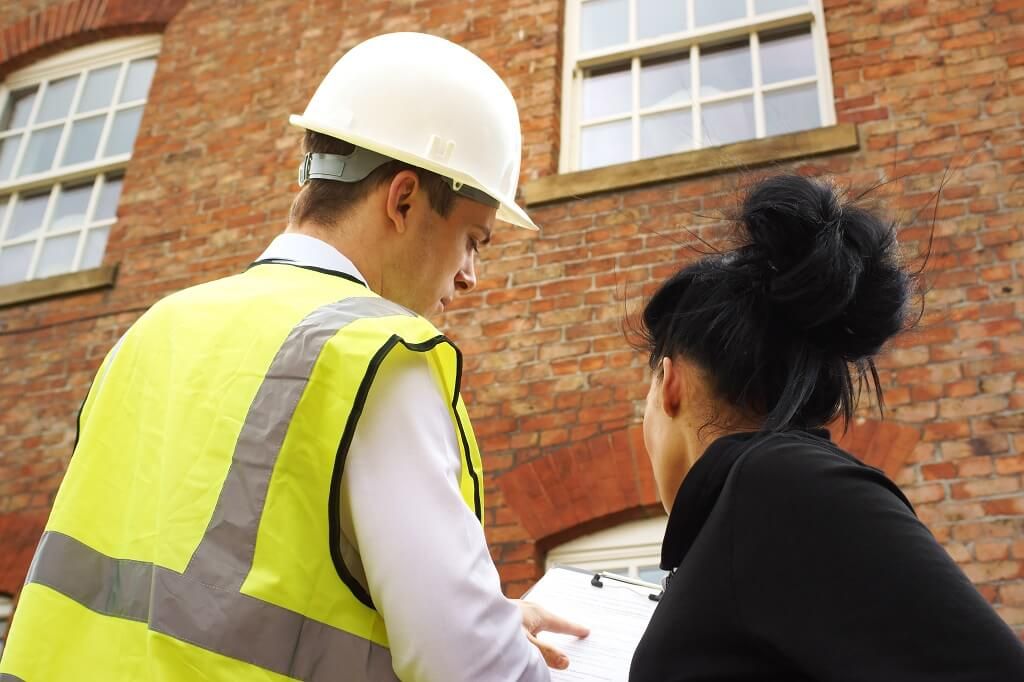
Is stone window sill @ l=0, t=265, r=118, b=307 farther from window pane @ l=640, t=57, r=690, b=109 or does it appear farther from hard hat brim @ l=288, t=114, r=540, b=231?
hard hat brim @ l=288, t=114, r=540, b=231

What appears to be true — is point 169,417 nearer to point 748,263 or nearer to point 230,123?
point 748,263

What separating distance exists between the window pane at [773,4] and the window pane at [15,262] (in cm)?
528

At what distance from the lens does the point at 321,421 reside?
163cm

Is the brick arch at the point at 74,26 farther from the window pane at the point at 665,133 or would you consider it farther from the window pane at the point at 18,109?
the window pane at the point at 665,133

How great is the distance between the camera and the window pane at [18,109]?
8516 mm

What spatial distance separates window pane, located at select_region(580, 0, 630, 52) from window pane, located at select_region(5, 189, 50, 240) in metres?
4.20

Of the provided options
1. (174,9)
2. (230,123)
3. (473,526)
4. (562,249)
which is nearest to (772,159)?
(562,249)

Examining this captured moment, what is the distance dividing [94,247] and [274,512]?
6460 millimetres

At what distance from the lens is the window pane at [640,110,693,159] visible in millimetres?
6105

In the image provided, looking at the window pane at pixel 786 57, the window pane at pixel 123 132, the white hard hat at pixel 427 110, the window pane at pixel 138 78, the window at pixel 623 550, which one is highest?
the window pane at pixel 138 78

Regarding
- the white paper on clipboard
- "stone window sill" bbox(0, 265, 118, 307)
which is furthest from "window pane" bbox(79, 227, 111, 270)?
the white paper on clipboard

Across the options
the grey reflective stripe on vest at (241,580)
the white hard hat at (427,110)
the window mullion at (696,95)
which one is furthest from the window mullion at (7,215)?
the grey reflective stripe on vest at (241,580)

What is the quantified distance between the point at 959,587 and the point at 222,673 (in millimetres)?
980

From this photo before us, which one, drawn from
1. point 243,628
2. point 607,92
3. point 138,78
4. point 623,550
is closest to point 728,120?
point 607,92
